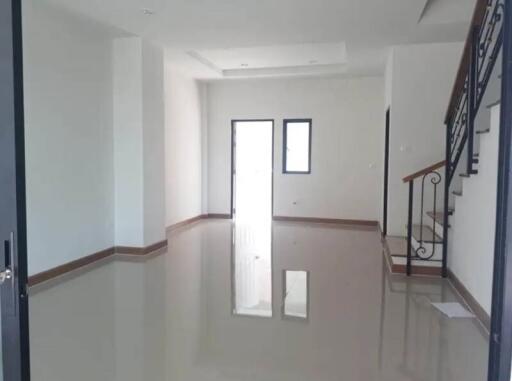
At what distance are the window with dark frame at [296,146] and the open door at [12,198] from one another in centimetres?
773

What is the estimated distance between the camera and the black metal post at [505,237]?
1190mm

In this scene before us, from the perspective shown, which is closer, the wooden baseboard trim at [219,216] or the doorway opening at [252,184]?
the doorway opening at [252,184]

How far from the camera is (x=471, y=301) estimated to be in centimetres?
386

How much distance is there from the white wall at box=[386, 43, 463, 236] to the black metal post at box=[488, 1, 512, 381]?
5.14 m

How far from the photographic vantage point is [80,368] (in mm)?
2799

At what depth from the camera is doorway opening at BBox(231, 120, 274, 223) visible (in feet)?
30.8

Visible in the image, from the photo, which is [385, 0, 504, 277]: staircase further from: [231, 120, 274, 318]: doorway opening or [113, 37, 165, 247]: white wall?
[113, 37, 165, 247]: white wall

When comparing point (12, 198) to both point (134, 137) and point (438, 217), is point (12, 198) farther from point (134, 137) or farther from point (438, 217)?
point (438, 217)

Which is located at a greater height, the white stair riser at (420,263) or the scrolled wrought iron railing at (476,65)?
the scrolled wrought iron railing at (476,65)

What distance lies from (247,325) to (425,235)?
2.81 m

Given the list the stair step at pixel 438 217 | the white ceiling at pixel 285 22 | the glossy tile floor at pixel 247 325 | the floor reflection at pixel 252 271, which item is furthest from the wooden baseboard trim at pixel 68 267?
the stair step at pixel 438 217

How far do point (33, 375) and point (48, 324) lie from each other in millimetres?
783

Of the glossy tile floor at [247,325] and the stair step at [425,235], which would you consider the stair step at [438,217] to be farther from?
the glossy tile floor at [247,325]

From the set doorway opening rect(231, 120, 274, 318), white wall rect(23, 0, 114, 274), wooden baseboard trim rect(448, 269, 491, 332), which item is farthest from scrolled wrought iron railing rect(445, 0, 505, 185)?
white wall rect(23, 0, 114, 274)
